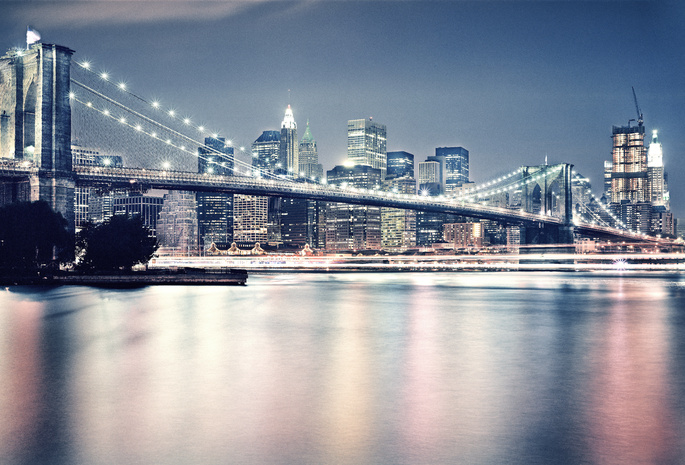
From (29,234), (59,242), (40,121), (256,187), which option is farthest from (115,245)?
(256,187)

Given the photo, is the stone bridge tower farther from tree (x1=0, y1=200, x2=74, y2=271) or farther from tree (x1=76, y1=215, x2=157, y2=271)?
tree (x1=76, y1=215, x2=157, y2=271)

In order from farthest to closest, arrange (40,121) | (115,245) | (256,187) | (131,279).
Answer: (256,187) < (40,121) < (115,245) < (131,279)

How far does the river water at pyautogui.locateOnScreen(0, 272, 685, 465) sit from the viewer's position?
30.7 ft

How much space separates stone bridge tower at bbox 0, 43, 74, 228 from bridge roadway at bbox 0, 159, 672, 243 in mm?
1379

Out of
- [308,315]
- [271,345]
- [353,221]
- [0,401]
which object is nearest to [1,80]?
[308,315]

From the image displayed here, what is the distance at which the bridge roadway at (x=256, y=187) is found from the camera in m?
57.2

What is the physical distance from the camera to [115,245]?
164 ft

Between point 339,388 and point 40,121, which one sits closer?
point 339,388

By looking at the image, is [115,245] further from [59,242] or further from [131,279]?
[59,242]

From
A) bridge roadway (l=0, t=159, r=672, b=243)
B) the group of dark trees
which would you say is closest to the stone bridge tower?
bridge roadway (l=0, t=159, r=672, b=243)

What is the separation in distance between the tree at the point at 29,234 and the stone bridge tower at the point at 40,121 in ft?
14.9

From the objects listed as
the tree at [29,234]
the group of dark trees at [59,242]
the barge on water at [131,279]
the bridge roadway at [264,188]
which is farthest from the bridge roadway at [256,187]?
the barge on water at [131,279]

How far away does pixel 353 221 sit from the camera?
17000cm

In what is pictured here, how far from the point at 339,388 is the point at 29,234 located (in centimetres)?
3881
